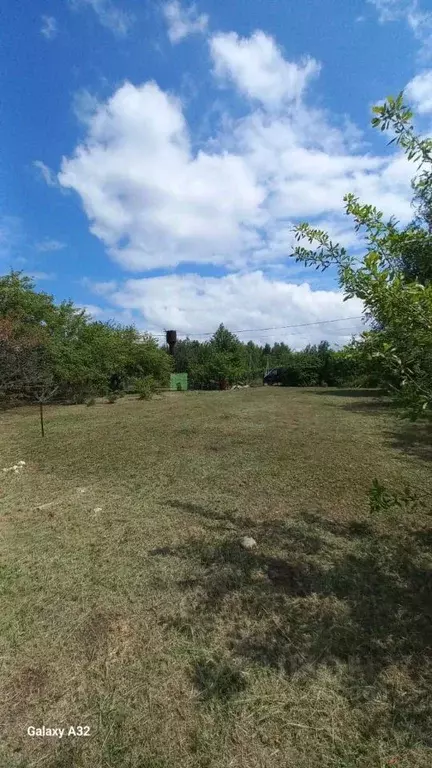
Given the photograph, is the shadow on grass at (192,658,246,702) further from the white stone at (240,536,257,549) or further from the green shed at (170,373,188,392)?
the green shed at (170,373,188,392)

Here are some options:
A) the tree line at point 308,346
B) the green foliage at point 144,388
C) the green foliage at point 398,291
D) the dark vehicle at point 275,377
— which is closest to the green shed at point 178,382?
the tree line at point 308,346

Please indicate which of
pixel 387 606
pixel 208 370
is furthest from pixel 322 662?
pixel 208 370

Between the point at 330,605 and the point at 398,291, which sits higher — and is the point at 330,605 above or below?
below

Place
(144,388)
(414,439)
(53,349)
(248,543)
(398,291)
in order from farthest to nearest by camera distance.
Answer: (144,388)
(53,349)
(414,439)
(248,543)
(398,291)

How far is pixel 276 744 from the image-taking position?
56.3 inches

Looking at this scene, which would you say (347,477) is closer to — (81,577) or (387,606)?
(387,606)

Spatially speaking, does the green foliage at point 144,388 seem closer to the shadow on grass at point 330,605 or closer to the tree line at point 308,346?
the tree line at point 308,346

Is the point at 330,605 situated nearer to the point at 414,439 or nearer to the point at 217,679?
the point at 217,679

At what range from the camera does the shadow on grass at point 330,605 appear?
5.72 ft

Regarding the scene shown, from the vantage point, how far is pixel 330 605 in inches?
87.4

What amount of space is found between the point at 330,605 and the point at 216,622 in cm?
67

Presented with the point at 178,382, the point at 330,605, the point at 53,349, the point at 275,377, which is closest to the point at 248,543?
the point at 330,605

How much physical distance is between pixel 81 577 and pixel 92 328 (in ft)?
47.6

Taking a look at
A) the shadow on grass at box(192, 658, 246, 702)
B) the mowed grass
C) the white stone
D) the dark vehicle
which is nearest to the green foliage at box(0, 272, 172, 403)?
the mowed grass
